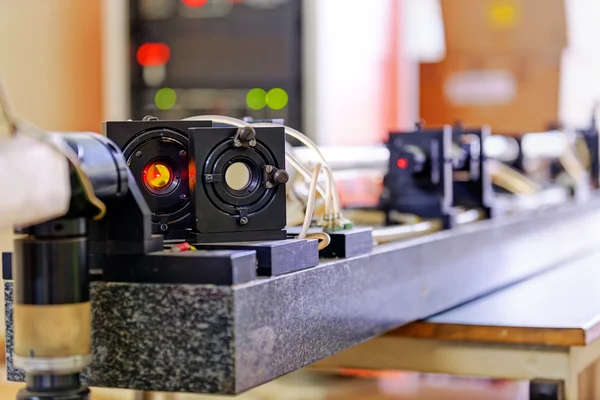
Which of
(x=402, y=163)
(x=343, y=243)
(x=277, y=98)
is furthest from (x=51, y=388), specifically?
(x=277, y=98)

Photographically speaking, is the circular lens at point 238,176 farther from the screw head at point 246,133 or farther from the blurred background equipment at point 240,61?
the blurred background equipment at point 240,61

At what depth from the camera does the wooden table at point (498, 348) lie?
4.00 feet

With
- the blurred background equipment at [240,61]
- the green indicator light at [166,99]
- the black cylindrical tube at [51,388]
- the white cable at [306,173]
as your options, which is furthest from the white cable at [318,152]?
the green indicator light at [166,99]

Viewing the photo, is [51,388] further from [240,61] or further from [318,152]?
[240,61]

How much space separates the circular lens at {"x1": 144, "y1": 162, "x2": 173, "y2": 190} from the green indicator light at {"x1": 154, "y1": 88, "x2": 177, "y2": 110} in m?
2.48

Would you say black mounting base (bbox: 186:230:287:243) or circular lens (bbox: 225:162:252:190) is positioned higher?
circular lens (bbox: 225:162:252:190)

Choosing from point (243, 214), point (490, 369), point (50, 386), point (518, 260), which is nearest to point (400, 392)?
point (518, 260)

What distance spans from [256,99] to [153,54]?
0.40 meters

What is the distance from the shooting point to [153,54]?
11.0 ft

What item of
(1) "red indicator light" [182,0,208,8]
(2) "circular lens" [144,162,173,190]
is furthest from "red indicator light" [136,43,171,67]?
(2) "circular lens" [144,162,173,190]

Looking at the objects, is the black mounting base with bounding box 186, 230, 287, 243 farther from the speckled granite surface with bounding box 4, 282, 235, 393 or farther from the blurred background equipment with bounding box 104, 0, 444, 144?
the blurred background equipment with bounding box 104, 0, 444, 144

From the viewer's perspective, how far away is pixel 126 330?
78cm

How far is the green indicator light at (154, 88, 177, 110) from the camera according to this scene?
3.36 m

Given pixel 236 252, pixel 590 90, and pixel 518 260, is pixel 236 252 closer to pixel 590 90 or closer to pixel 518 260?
pixel 518 260
